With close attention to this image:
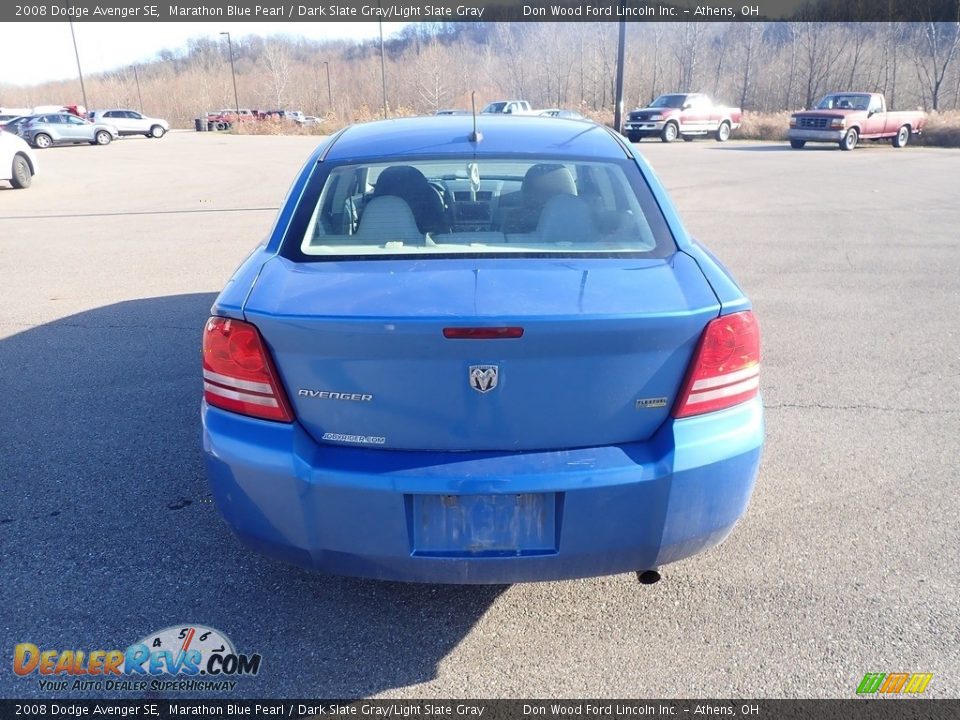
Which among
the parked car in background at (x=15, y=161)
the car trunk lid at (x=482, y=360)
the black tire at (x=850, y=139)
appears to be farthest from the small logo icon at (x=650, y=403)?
the black tire at (x=850, y=139)

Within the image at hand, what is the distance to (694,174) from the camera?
1858 cm

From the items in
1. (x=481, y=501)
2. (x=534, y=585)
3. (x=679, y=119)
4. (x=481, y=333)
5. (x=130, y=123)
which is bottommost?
(x=534, y=585)

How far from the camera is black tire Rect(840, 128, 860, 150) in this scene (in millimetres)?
26109

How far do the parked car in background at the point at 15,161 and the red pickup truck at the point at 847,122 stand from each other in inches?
957

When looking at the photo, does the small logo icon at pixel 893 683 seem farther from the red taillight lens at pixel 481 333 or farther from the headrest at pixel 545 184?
the headrest at pixel 545 184

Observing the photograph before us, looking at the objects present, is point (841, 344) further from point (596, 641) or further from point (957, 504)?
point (596, 641)

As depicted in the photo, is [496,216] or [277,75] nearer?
[496,216]

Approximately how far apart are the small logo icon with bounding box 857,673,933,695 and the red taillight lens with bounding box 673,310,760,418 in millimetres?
998

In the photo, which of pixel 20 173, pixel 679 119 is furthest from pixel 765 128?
pixel 20 173

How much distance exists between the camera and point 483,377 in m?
2.21

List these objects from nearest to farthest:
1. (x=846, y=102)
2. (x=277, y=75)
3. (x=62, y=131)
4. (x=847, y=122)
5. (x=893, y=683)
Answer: (x=893, y=683) < (x=847, y=122) < (x=846, y=102) < (x=62, y=131) < (x=277, y=75)

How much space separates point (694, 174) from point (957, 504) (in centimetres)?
1633

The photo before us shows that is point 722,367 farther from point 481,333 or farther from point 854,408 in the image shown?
point 854,408

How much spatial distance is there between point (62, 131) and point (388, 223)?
3945 cm
